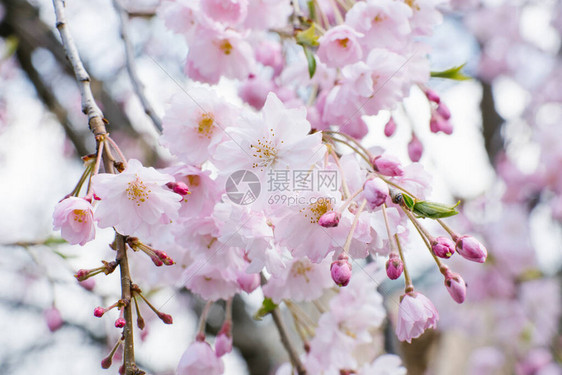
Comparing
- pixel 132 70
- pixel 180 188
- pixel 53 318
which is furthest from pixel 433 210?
pixel 53 318

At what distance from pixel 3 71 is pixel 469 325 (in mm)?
4761

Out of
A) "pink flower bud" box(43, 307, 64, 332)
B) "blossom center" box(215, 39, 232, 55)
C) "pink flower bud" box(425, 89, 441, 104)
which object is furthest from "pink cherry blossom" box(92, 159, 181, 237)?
"pink flower bud" box(43, 307, 64, 332)

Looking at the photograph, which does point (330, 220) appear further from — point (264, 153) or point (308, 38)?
point (308, 38)

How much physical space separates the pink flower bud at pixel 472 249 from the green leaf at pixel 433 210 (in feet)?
0.29

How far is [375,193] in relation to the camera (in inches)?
33.2

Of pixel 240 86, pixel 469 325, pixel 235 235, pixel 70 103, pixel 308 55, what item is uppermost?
pixel 308 55

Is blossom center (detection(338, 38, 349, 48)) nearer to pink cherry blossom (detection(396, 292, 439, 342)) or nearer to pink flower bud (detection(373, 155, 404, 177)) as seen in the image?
pink flower bud (detection(373, 155, 404, 177))

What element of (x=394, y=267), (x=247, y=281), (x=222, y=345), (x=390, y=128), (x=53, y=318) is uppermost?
(x=394, y=267)

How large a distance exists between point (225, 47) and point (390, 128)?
56 centimetres

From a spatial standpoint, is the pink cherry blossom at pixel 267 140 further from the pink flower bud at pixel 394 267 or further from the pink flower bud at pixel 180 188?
the pink flower bud at pixel 394 267

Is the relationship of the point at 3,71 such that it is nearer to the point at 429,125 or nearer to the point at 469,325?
the point at 429,125

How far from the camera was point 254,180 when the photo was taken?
3.30ft

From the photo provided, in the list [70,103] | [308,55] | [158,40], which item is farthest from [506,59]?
[308,55]

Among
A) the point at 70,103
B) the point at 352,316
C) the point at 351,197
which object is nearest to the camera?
the point at 351,197
